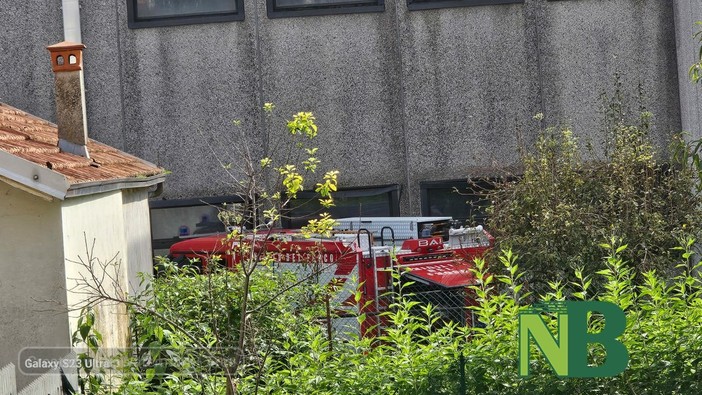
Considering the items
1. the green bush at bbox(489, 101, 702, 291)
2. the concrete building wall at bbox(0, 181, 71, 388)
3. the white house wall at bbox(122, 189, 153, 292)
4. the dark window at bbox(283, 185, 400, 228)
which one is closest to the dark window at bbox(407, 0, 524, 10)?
the dark window at bbox(283, 185, 400, 228)

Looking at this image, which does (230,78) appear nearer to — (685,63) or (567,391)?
(685,63)

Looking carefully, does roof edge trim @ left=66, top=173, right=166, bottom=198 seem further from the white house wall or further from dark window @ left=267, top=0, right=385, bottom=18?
dark window @ left=267, top=0, right=385, bottom=18

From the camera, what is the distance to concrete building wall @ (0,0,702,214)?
1855cm

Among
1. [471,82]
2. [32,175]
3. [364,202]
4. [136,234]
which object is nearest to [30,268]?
[32,175]

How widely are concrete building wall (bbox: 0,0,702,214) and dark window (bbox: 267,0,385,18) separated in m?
0.13

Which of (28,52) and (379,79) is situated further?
(379,79)

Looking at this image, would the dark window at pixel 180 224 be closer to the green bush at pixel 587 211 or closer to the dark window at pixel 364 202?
the dark window at pixel 364 202

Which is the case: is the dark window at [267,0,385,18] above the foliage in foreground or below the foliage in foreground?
above

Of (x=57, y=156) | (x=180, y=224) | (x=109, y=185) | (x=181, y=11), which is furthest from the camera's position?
(x=180, y=224)

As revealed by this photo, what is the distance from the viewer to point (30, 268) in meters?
8.76

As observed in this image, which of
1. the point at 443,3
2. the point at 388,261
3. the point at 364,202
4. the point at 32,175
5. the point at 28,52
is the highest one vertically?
the point at 443,3

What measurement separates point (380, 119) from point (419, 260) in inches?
187

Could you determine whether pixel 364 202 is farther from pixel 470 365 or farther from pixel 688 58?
pixel 470 365

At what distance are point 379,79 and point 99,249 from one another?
362 inches
